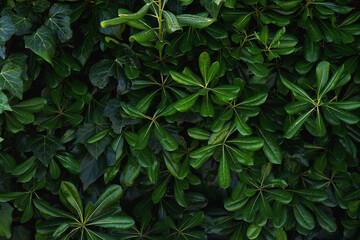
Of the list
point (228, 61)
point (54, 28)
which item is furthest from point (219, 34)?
point (54, 28)

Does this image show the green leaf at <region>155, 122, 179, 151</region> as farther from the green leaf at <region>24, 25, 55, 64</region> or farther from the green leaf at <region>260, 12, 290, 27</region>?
the green leaf at <region>260, 12, 290, 27</region>

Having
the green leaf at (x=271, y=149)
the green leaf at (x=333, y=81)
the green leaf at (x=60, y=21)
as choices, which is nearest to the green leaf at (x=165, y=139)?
the green leaf at (x=271, y=149)

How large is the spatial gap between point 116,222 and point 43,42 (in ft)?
2.43

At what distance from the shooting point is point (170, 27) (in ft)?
4.14

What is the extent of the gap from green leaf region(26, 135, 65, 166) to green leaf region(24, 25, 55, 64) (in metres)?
0.36

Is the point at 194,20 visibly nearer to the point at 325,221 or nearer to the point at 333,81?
the point at 333,81

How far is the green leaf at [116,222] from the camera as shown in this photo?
155cm

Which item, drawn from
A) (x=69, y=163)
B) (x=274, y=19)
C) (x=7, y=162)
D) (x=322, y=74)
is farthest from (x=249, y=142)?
(x=7, y=162)

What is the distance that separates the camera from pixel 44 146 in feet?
5.22

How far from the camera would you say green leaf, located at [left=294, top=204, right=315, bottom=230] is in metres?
1.69

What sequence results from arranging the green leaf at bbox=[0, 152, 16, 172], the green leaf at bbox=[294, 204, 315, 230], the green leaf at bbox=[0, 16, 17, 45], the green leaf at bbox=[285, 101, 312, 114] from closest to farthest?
the green leaf at bbox=[0, 16, 17, 45]
the green leaf at bbox=[285, 101, 312, 114]
the green leaf at bbox=[0, 152, 16, 172]
the green leaf at bbox=[294, 204, 315, 230]

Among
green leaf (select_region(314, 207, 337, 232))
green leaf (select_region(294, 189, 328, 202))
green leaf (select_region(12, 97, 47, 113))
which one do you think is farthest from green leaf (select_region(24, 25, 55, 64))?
green leaf (select_region(314, 207, 337, 232))

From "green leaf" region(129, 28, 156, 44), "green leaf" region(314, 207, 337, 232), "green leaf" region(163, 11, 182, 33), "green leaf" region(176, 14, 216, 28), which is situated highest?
"green leaf" region(163, 11, 182, 33)

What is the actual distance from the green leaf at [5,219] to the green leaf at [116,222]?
375mm
